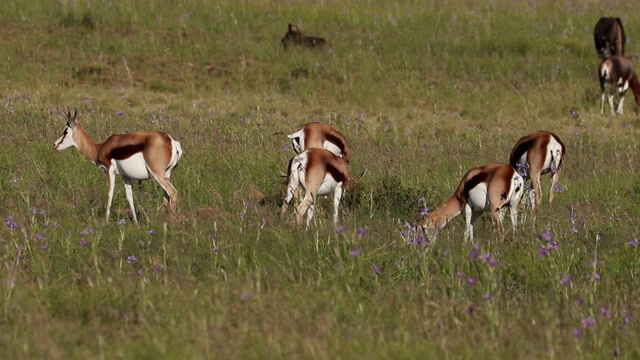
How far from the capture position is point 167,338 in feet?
17.1

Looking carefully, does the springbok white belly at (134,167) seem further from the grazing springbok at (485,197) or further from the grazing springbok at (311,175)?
the grazing springbok at (485,197)

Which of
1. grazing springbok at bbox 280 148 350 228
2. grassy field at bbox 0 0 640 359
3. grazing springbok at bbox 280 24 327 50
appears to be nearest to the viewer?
grassy field at bbox 0 0 640 359

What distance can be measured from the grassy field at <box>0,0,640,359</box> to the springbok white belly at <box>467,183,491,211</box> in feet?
1.02

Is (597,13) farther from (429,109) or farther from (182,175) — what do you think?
(182,175)

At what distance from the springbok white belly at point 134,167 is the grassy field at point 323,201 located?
0.41m

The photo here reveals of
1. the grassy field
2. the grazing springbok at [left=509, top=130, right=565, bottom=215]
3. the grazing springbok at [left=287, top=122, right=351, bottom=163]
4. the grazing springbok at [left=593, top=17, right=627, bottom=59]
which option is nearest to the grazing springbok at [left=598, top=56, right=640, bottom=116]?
the grassy field

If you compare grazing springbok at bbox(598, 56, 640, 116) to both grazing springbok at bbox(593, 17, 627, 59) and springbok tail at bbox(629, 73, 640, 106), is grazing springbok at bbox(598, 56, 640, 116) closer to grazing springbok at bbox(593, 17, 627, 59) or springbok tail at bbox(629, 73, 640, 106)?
springbok tail at bbox(629, 73, 640, 106)

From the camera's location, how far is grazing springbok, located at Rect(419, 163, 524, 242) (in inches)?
366

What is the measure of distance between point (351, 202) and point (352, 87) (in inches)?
360

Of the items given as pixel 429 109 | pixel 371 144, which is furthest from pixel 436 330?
pixel 429 109

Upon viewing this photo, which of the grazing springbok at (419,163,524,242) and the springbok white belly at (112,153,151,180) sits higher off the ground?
the springbok white belly at (112,153,151,180)

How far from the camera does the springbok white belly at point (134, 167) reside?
32.2 ft

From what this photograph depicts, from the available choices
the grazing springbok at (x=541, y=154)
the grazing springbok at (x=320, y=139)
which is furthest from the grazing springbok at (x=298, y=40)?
the grazing springbok at (x=541, y=154)

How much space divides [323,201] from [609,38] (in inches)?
529
